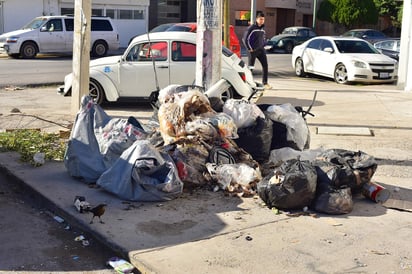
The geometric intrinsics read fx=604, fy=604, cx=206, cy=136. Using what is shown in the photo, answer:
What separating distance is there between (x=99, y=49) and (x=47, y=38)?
9.16 feet

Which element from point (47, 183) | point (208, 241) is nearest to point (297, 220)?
point (208, 241)

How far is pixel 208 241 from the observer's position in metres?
5.42

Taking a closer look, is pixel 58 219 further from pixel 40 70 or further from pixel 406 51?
pixel 40 70

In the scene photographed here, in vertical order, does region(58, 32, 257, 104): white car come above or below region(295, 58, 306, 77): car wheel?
above

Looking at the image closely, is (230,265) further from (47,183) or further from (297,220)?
(47,183)

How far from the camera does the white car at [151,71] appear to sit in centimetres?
1273

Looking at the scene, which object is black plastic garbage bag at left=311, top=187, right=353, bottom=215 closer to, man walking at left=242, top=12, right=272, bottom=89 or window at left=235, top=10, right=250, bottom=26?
man walking at left=242, top=12, right=272, bottom=89

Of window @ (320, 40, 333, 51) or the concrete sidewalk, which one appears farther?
window @ (320, 40, 333, 51)

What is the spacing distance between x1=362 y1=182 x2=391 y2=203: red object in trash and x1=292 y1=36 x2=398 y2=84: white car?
12315 millimetres

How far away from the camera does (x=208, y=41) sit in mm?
8562

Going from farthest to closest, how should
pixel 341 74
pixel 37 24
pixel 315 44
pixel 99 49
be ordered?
pixel 99 49 < pixel 37 24 < pixel 315 44 < pixel 341 74

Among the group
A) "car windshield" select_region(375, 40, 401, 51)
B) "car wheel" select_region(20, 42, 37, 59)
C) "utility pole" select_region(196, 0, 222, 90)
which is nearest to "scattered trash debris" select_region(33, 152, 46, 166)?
"utility pole" select_region(196, 0, 222, 90)

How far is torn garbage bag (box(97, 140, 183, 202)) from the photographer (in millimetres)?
6516

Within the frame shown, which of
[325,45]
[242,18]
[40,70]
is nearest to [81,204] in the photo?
[325,45]
